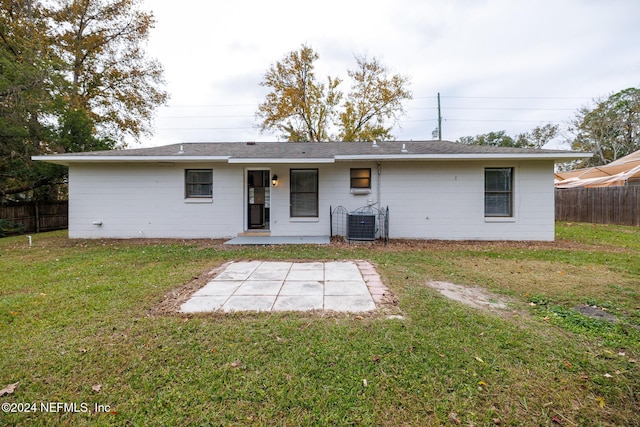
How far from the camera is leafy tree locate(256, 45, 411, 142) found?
19.0 m

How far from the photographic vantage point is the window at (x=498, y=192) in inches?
317

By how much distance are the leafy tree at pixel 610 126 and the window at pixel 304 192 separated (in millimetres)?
26175

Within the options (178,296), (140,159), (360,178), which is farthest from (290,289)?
(140,159)

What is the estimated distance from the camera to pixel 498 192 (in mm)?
8086

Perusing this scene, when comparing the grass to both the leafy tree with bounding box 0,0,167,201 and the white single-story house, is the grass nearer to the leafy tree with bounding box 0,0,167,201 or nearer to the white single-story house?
the white single-story house

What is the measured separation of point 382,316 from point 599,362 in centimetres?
175

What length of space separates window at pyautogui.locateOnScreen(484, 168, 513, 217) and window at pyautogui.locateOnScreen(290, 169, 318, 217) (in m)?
Result: 5.23

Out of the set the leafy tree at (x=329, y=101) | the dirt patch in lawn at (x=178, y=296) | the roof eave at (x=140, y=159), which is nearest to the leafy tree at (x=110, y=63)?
the leafy tree at (x=329, y=101)

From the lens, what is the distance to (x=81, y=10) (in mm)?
13602

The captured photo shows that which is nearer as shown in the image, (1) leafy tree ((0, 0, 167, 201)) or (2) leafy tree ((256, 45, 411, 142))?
Result: (1) leafy tree ((0, 0, 167, 201))

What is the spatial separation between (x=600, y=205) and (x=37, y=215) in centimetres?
2382

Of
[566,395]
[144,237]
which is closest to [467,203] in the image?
[566,395]

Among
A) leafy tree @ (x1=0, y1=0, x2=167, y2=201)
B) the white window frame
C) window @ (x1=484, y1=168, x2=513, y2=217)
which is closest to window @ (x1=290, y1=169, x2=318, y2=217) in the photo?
the white window frame

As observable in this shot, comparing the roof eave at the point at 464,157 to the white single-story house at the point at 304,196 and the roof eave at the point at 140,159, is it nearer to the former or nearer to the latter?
the white single-story house at the point at 304,196
